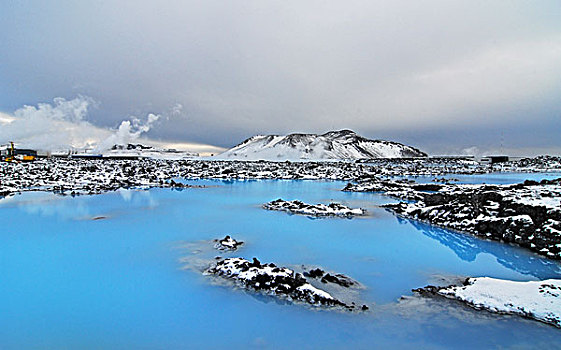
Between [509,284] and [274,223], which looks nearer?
[509,284]

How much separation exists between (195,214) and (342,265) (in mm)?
9229

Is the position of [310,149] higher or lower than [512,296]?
higher

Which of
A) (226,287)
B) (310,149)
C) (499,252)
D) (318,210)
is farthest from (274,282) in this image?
(310,149)

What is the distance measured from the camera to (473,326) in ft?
17.7

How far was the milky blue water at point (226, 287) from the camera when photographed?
5.08 meters

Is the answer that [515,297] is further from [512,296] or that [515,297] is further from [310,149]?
[310,149]

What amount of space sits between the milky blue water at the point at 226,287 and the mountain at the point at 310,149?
10431 cm

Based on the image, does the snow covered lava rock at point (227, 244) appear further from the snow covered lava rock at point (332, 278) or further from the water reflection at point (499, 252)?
the water reflection at point (499, 252)

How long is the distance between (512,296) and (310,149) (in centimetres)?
13320

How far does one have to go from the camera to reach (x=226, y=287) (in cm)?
682

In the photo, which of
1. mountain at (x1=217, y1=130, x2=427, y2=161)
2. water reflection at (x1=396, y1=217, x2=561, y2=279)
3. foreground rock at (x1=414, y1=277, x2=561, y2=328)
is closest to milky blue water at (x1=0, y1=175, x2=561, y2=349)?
water reflection at (x1=396, y1=217, x2=561, y2=279)

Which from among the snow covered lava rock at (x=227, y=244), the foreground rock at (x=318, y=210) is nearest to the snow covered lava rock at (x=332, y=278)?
the snow covered lava rock at (x=227, y=244)

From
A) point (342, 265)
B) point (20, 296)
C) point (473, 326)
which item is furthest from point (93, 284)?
point (473, 326)

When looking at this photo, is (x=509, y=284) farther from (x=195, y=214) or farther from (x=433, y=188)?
(x=433, y=188)
